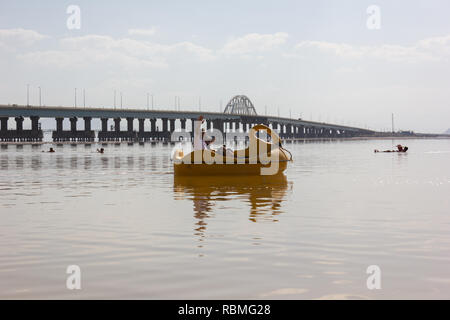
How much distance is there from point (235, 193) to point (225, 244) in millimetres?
9325

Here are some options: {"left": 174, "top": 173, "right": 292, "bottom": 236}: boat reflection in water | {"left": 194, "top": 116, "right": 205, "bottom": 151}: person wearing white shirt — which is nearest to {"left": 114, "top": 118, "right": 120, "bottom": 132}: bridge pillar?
{"left": 194, "top": 116, "right": 205, "bottom": 151}: person wearing white shirt

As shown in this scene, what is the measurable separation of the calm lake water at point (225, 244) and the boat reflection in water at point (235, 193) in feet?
0.21

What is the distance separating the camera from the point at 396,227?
12.1m

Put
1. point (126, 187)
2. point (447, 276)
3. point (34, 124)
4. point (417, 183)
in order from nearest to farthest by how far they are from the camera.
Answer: point (447, 276) → point (126, 187) → point (417, 183) → point (34, 124)

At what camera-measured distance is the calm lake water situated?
289 inches

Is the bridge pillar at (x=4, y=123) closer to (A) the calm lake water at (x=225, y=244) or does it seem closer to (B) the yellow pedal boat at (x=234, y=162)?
(B) the yellow pedal boat at (x=234, y=162)

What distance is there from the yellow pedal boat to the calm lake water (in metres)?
6.02

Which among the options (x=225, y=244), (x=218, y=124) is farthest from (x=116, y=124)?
(x=225, y=244)

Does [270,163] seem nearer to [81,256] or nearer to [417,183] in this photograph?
[417,183]

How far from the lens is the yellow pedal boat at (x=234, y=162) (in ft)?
83.8

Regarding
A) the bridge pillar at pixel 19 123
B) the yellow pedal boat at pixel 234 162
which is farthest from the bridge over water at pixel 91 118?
the yellow pedal boat at pixel 234 162

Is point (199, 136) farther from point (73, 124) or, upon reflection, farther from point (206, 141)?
point (73, 124)
